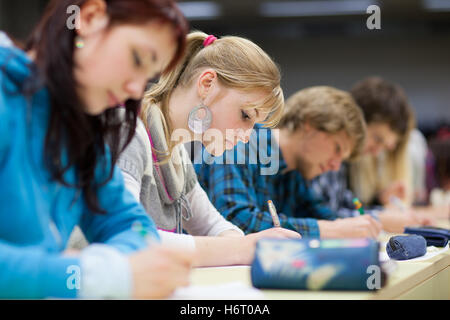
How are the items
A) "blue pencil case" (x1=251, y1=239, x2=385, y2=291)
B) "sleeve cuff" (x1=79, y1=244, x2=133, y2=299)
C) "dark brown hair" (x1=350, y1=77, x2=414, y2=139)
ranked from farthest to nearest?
"dark brown hair" (x1=350, y1=77, x2=414, y2=139) < "blue pencil case" (x1=251, y1=239, x2=385, y2=291) < "sleeve cuff" (x1=79, y1=244, x2=133, y2=299)

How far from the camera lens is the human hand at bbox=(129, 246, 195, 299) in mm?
572

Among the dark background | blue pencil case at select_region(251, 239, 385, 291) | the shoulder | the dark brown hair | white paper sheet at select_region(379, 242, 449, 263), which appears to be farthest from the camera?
the dark background

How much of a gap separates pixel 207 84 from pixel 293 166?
1.89 feet

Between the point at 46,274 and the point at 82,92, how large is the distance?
0.63 feet

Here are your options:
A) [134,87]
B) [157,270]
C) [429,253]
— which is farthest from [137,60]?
[429,253]

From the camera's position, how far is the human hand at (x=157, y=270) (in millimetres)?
572

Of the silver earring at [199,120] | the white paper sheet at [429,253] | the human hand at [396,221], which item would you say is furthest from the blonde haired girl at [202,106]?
the human hand at [396,221]

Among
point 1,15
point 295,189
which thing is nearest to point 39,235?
point 295,189

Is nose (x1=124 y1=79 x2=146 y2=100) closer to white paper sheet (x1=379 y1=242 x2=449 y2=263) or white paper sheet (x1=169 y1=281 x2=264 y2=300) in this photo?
white paper sheet (x1=169 y1=281 x2=264 y2=300)

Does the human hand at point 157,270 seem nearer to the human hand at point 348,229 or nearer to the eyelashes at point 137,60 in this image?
the eyelashes at point 137,60

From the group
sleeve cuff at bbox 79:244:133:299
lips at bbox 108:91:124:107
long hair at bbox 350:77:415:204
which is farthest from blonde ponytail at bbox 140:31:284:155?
long hair at bbox 350:77:415:204

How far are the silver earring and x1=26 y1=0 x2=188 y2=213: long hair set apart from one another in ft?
0.97

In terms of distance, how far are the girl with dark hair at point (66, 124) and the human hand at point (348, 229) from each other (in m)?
0.63

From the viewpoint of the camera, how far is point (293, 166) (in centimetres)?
150
